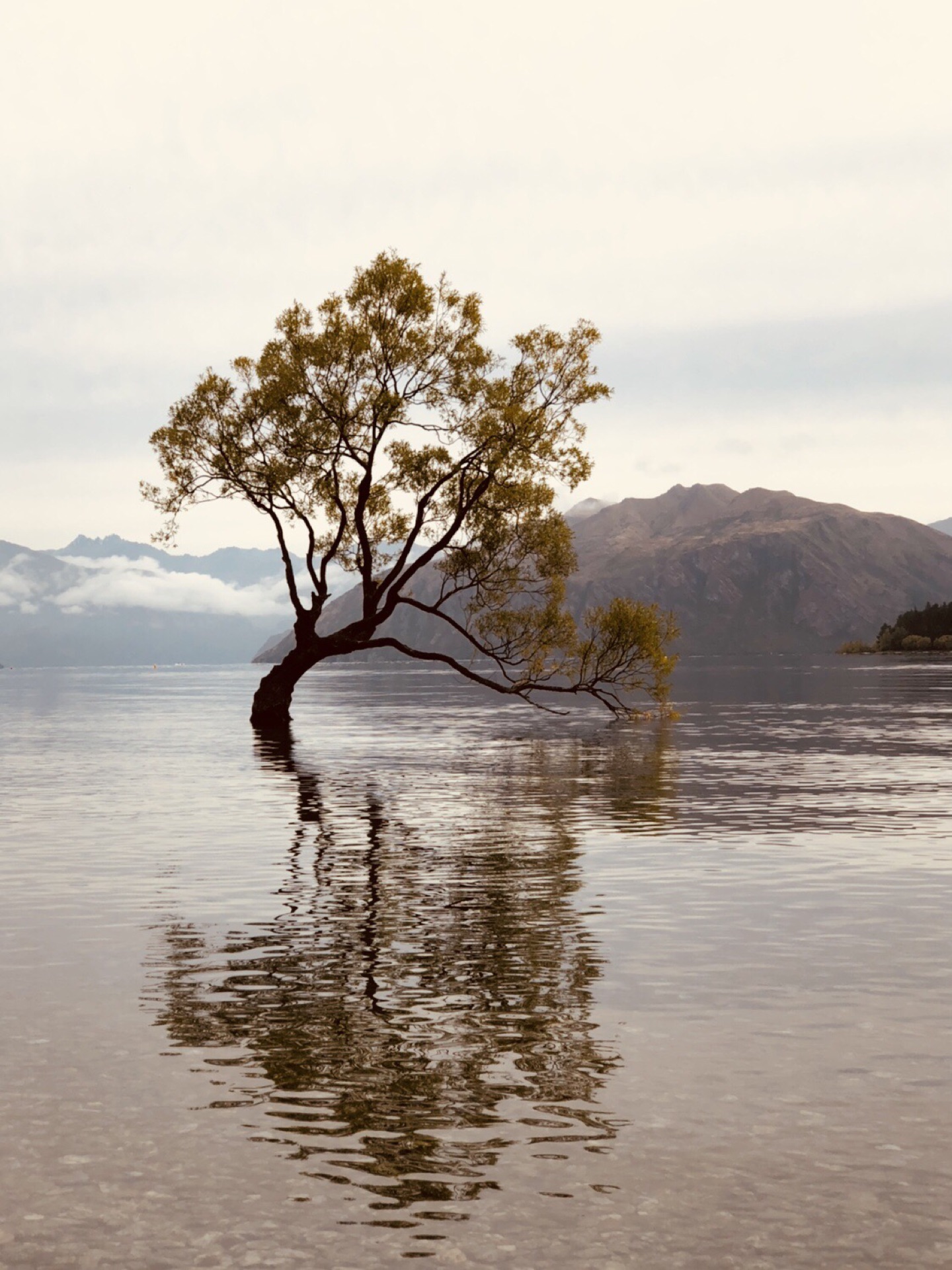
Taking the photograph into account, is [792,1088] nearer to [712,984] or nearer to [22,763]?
[712,984]

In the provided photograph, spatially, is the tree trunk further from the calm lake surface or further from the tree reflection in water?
the tree reflection in water

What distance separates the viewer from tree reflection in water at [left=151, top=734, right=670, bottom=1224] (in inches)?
441

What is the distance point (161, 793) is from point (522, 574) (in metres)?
32.7

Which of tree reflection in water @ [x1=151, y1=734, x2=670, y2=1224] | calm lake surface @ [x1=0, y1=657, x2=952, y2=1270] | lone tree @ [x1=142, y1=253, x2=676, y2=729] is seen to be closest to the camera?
calm lake surface @ [x1=0, y1=657, x2=952, y2=1270]

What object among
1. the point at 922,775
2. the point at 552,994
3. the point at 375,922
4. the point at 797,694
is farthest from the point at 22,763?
the point at 797,694

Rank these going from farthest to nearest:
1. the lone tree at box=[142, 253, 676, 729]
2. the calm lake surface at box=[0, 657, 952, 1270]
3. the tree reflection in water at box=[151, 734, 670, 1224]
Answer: the lone tree at box=[142, 253, 676, 729], the tree reflection in water at box=[151, 734, 670, 1224], the calm lake surface at box=[0, 657, 952, 1270]

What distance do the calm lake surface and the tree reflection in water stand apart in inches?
2.3

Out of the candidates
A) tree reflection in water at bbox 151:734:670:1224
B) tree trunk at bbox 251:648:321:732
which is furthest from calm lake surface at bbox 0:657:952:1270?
tree trunk at bbox 251:648:321:732

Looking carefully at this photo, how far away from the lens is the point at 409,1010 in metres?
15.5

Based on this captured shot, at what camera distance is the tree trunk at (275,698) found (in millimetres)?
83525

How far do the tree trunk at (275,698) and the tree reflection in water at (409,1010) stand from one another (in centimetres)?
5215

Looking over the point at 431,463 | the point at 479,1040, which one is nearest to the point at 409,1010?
the point at 479,1040

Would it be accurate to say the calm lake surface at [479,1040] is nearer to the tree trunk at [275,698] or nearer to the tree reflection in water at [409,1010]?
the tree reflection in water at [409,1010]

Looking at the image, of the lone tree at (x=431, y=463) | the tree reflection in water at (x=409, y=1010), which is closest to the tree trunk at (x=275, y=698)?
the lone tree at (x=431, y=463)
